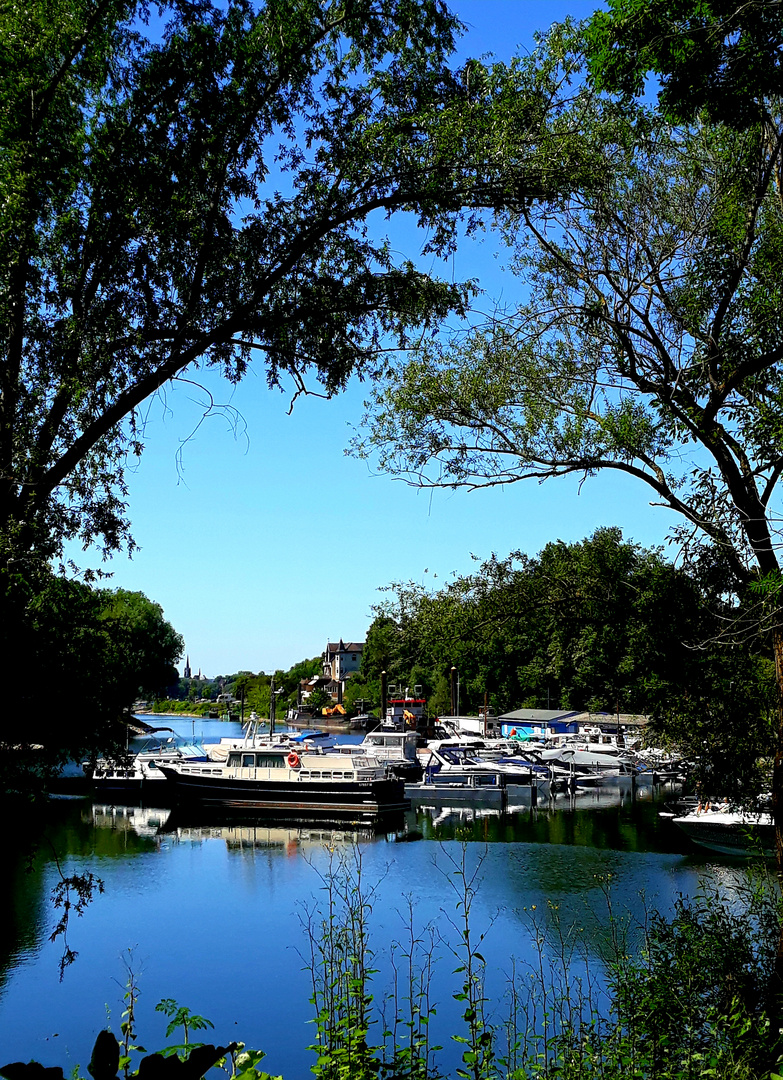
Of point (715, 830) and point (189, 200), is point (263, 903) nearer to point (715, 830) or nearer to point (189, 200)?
point (715, 830)

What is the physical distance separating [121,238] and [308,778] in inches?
1225

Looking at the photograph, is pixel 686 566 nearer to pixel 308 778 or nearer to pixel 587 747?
pixel 308 778

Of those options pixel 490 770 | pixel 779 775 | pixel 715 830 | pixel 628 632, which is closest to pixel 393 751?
pixel 490 770

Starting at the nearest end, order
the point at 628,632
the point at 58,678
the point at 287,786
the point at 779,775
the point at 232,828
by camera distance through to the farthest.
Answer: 1. the point at 58,678
2. the point at 779,775
3. the point at 628,632
4. the point at 232,828
5. the point at 287,786

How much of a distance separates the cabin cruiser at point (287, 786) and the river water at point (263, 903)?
4.24ft

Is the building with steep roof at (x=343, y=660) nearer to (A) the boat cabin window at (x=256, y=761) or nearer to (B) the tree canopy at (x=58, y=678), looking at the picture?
(A) the boat cabin window at (x=256, y=761)

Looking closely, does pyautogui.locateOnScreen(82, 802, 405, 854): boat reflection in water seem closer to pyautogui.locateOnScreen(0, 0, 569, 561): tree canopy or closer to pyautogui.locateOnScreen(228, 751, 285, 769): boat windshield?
pyautogui.locateOnScreen(228, 751, 285, 769): boat windshield

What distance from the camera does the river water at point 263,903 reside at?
509 inches

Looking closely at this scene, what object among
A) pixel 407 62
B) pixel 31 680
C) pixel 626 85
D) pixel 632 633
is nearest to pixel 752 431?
pixel 632 633

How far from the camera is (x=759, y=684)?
8195mm

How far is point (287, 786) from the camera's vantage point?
3428cm

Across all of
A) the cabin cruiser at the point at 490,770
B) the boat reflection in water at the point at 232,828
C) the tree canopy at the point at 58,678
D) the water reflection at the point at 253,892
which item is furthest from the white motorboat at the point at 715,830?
the tree canopy at the point at 58,678

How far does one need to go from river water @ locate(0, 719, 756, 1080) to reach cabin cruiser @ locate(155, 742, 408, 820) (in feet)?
4.24

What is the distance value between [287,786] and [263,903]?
13515mm
